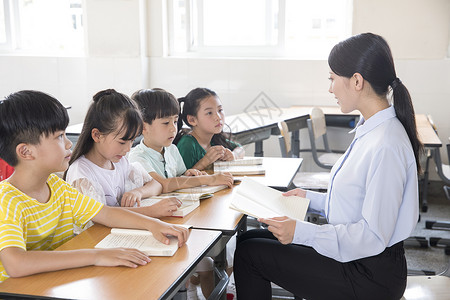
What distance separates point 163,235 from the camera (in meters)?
1.47

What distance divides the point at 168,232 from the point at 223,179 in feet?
2.43

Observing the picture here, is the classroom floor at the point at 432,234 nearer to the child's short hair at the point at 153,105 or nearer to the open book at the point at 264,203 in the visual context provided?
the open book at the point at 264,203

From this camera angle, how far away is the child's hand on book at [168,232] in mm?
1441

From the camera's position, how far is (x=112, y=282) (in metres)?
1.20

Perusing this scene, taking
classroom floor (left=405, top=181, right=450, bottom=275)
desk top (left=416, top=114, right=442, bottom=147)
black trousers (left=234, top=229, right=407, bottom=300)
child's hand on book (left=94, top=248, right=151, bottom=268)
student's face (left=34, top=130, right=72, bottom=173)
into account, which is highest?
student's face (left=34, top=130, right=72, bottom=173)

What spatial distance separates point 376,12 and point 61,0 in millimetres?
3271

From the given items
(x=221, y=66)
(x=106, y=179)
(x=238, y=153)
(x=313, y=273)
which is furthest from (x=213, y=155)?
(x=221, y=66)

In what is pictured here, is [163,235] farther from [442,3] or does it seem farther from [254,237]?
[442,3]

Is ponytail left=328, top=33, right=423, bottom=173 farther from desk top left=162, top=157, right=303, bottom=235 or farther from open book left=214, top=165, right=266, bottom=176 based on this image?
open book left=214, top=165, right=266, bottom=176

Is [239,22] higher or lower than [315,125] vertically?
higher

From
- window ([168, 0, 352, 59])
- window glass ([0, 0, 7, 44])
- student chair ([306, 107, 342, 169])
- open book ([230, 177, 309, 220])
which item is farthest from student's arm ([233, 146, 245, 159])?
window glass ([0, 0, 7, 44])

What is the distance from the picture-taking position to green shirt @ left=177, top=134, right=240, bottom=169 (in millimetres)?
2576

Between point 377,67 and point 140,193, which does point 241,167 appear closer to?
point 140,193

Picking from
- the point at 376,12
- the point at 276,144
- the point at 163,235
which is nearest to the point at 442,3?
the point at 376,12
